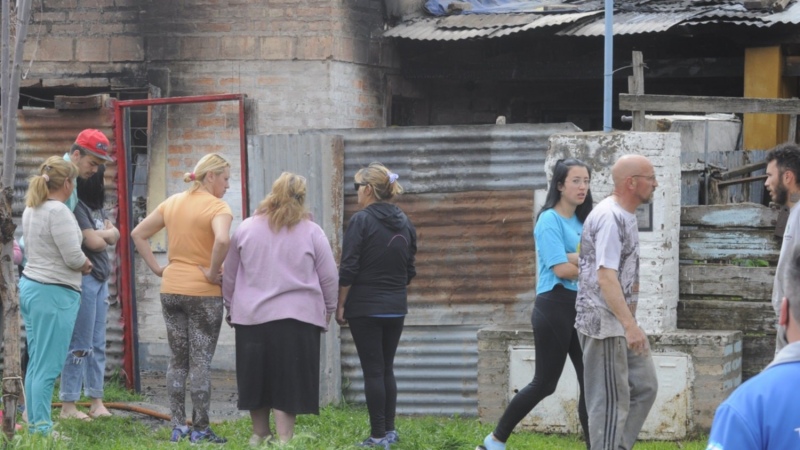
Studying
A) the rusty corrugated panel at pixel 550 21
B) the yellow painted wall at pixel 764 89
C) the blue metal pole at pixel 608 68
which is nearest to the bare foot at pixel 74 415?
the blue metal pole at pixel 608 68

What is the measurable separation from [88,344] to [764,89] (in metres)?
6.36

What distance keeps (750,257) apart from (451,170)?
7.05 ft

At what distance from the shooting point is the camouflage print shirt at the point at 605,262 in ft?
18.4

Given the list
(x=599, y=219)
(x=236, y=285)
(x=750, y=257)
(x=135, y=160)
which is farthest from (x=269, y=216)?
(x=135, y=160)

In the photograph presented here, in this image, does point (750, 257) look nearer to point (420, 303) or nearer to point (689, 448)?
point (689, 448)

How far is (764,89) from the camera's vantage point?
10422 millimetres

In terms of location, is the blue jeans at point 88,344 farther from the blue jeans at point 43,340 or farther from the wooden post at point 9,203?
the wooden post at point 9,203

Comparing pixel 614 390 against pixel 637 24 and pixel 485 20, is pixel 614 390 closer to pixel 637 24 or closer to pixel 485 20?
pixel 637 24

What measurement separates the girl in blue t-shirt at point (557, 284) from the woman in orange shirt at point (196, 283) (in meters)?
1.85

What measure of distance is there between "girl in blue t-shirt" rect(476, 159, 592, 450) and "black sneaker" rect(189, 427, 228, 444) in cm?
176

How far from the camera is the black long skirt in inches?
257

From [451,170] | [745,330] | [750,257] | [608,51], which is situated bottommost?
[745,330]

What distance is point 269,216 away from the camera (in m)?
6.55

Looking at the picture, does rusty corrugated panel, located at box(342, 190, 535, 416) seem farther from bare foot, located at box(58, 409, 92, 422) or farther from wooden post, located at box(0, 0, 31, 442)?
wooden post, located at box(0, 0, 31, 442)
